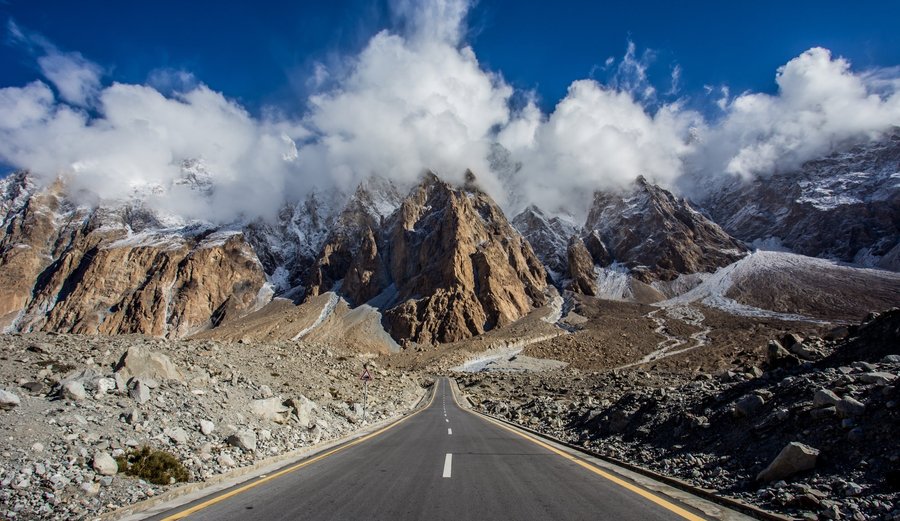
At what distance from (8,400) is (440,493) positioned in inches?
354

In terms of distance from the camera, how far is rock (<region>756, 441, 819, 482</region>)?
7.52 metres

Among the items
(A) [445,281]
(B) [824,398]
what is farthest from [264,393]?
(A) [445,281]

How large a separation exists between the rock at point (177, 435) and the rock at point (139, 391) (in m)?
1.46

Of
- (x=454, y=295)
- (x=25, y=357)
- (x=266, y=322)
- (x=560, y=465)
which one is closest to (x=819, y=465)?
(x=560, y=465)

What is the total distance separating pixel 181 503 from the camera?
7.83 metres

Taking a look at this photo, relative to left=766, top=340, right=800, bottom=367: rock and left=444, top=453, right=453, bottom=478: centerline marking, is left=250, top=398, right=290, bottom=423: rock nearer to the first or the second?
left=444, top=453, right=453, bottom=478: centerline marking

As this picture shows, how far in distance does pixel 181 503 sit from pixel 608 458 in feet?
32.9

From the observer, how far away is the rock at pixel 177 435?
11.0m

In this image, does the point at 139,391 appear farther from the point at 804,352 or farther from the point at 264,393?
the point at 804,352

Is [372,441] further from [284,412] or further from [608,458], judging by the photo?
[608,458]

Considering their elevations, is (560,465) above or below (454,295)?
below

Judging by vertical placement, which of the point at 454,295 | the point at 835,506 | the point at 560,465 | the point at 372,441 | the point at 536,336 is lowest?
the point at 372,441

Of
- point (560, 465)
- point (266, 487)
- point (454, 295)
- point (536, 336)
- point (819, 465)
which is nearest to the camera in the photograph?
point (819, 465)

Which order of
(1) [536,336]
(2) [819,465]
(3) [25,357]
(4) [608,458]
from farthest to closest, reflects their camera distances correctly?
(1) [536,336], (3) [25,357], (4) [608,458], (2) [819,465]
